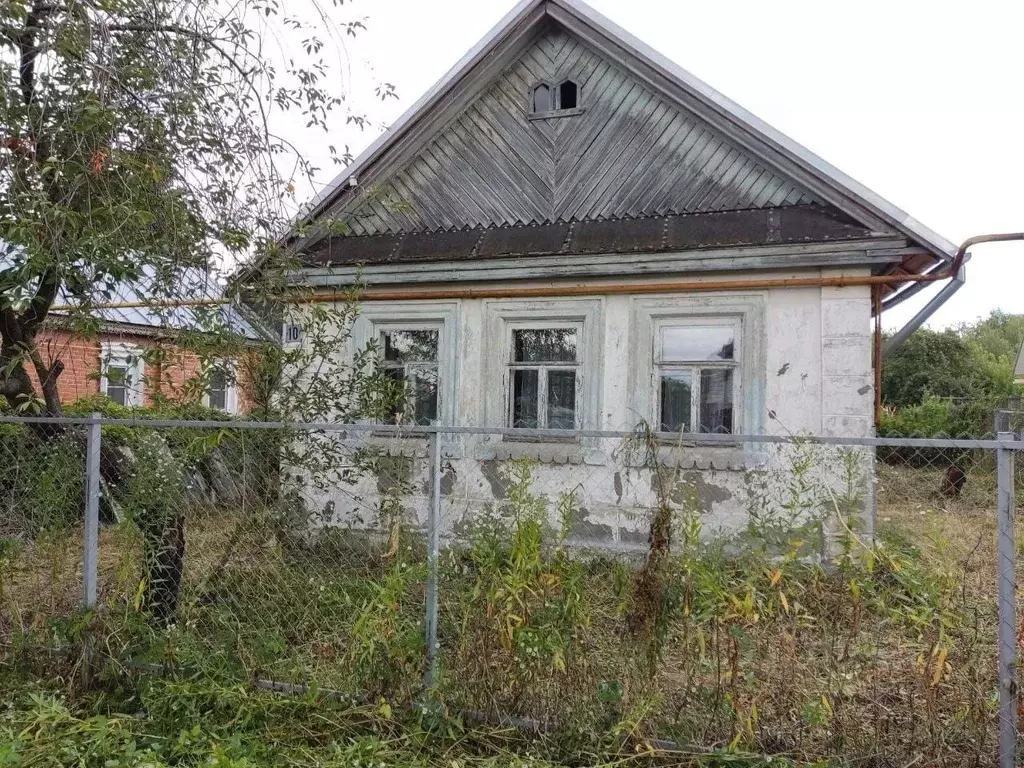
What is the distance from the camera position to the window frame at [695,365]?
21.8 ft

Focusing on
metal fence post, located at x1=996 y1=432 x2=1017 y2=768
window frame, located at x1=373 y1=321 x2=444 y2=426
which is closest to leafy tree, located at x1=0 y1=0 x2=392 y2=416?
window frame, located at x1=373 y1=321 x2=444 y2=426

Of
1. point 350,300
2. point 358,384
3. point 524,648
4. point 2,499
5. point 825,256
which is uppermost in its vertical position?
point 825,256

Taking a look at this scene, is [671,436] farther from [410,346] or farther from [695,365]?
[410,346]

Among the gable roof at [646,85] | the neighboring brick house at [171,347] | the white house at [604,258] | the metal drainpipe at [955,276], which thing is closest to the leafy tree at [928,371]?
the metal drainpipe at [955,276]

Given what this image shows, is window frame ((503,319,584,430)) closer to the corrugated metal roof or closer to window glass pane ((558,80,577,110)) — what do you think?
the corrugated metal roof

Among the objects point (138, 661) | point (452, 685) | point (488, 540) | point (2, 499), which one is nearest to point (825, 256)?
point (488, 540)

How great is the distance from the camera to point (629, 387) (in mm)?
6914

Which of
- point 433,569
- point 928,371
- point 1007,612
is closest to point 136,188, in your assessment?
point 433,569

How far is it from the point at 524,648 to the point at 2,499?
4.29 m

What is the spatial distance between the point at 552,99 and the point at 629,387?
3.37 m

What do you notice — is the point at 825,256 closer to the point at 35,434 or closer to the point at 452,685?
the point at 452,685

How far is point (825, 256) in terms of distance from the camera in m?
6.19

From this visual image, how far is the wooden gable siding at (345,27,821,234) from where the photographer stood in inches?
276

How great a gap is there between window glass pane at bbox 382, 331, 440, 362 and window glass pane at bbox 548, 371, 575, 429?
4.46ft
